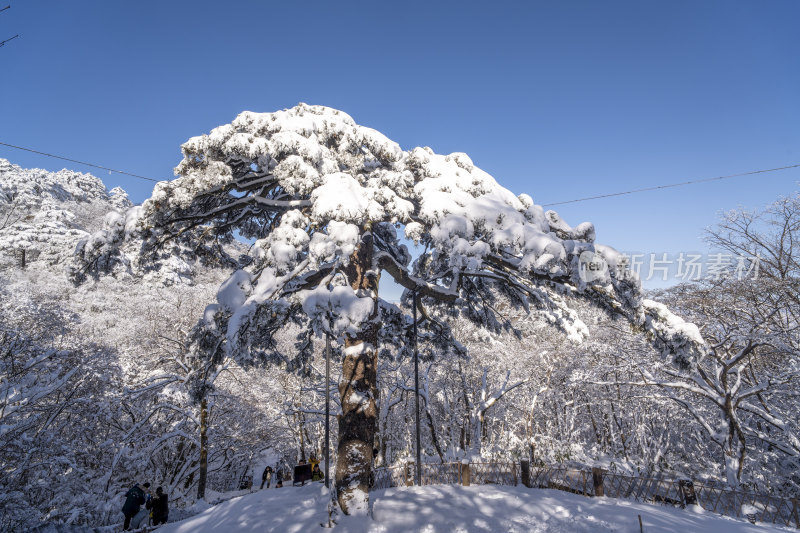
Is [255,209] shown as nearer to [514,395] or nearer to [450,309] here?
[450,309]

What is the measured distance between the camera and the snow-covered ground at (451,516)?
725 centimetres

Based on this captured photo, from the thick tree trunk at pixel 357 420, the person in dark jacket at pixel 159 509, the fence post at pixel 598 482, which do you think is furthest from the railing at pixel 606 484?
the person in dark jacket at pixel 159 509

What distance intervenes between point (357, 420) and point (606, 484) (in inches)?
491

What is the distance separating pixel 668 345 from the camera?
23.1 ft

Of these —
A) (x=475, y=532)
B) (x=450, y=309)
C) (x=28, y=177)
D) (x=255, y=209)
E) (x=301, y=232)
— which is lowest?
(x=475, y=532)

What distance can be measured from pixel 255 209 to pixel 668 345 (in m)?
9.67

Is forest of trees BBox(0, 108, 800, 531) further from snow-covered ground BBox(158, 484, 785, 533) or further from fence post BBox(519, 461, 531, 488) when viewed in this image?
fence post BBox(519, 461, 531, 488)

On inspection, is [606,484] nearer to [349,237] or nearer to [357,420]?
[357,420]

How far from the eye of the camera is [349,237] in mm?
6984

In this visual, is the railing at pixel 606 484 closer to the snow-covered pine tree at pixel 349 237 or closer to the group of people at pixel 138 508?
the group of people at pixel 138 508

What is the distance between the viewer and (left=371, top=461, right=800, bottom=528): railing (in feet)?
35.5

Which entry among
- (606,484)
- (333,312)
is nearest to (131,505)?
(333,312)

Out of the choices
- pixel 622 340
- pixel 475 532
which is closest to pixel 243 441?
pixel 475 532

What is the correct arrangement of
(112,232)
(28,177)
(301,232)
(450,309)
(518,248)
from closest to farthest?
(518,248), (301,232), (112,232), (450,309), (28,177)
